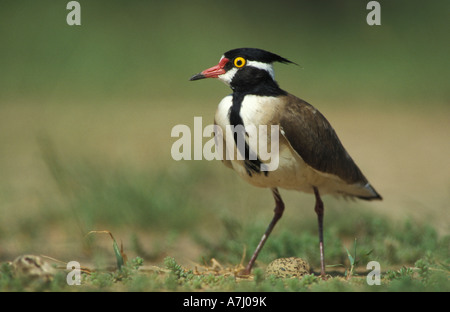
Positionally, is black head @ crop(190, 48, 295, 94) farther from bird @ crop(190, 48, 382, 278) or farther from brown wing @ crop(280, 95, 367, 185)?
brown wing @ crop(280, 95, 367, 185)

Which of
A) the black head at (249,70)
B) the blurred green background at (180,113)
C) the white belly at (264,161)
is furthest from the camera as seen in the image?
the blurred green background at (180,113)

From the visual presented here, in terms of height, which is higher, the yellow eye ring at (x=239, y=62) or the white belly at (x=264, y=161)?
the yellow eye ring at (x=239, y=62)

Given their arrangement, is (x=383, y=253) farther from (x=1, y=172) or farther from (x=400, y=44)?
(x=400, y=44)

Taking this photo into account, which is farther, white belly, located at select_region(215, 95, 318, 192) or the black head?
the black head

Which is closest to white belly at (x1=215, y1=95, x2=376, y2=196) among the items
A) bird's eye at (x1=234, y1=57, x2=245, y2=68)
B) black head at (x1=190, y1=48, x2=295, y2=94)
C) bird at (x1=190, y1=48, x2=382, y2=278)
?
bird at (x1=190, y1=48, x2=382, y2=278)

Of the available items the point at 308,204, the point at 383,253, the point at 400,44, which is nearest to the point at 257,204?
the point at 308,204

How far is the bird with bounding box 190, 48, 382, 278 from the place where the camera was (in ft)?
12.6

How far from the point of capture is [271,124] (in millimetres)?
3824

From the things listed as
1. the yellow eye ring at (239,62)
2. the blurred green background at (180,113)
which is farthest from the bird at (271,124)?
the blurred green background at (180,113)

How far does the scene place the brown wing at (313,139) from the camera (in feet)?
12.7

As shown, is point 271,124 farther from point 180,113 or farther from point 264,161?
point 180,113

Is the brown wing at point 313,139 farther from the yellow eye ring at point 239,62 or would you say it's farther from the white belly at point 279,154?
the yellow eye ring at point 239,62

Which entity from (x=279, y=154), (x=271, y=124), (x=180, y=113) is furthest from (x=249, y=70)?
(x=180, y=113)

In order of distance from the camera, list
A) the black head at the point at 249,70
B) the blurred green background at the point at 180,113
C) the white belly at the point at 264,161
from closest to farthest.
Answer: the white belly at the point at 264,161
the black head at the point at 249,70
the blurred green background at the point at 180,113
